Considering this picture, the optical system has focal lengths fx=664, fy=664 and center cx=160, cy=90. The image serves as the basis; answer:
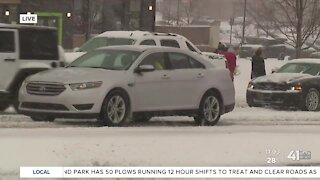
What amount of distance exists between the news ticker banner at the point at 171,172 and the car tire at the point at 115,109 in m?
4.61

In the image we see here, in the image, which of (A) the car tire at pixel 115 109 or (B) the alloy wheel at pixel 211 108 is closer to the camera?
(A) the car tire at pixel 115 109

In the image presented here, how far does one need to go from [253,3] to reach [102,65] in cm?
1628

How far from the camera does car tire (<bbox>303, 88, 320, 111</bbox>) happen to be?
51.9 feet

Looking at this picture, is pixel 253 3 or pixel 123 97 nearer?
pixel 123 97

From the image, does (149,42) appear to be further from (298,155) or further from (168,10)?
(168,10)

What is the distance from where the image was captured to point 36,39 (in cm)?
1225

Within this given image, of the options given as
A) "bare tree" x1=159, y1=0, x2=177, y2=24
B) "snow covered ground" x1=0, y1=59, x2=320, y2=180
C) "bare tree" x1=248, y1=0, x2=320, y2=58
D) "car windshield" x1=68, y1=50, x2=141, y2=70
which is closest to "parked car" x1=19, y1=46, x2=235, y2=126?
"car windshield" x1=68, y1=50, x2=141, y2=70

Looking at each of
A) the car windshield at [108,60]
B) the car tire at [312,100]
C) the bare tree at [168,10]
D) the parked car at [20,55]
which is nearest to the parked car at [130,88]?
the car windshield at [108,60]

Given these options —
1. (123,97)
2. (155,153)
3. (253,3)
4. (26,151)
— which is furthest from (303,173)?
(253,3)

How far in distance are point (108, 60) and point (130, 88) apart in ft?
2.59

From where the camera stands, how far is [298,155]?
654 cm

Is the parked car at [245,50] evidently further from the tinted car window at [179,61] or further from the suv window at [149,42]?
the tinted car window at [179,61]

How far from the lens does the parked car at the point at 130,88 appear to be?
33.4 ft

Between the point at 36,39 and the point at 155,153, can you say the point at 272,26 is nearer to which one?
the point at 36,39
